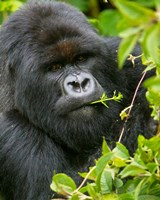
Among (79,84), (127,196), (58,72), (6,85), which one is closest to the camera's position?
(127,196)

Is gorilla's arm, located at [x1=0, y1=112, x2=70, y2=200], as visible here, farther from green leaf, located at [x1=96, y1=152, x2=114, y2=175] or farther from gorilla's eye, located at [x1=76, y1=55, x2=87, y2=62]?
green leaf, located at [x1=96, y1=152, x2=114, y2=175]

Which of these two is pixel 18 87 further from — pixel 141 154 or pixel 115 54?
pixel 141 154

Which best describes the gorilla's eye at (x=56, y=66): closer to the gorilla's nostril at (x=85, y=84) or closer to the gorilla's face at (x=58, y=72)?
the gorilla's face at (x=58, y=72)

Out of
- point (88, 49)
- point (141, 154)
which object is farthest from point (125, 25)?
point (88, 49)

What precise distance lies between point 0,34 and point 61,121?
23.6 inches

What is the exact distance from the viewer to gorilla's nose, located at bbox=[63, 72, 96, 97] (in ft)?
8.33

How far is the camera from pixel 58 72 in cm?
275

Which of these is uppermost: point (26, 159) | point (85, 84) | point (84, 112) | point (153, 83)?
point (153, 83)

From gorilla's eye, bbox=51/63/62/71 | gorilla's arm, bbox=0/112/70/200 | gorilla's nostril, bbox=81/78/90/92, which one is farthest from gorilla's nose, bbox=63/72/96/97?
gorilla's arm, bbox=0/112/70/200

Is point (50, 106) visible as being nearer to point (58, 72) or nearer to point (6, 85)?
point (58, 72)

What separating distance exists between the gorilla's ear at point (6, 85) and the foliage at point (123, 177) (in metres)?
1.40

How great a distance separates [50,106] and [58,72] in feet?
0.59

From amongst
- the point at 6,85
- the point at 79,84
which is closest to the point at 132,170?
the point at 79,84

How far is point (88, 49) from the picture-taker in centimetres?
276
